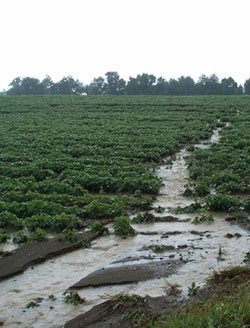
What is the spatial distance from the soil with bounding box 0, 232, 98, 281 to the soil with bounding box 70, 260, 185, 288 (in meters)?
1.37

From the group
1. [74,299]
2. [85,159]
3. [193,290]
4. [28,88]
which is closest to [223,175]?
[85,159]

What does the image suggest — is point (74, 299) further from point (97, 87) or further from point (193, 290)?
point (97, 87)

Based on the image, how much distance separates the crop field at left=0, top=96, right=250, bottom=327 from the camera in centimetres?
1048

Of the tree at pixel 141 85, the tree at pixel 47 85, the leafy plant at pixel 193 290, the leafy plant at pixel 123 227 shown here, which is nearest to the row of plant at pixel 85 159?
the leafy plant at pixel 123 227

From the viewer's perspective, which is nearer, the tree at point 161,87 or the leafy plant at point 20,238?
the leafy plant at point 20,238

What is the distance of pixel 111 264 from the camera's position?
26.1ft

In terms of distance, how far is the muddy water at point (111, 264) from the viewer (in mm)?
6324

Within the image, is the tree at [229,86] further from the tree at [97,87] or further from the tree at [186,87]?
the tree at [97,87]

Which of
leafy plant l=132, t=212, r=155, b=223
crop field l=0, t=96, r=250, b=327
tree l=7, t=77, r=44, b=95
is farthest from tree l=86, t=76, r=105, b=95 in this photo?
leafy plant l=132, t=212, r=155, b=223

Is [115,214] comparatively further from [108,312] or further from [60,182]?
[108,312]

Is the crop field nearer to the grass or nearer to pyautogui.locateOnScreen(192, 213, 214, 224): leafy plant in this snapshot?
pyautogui.locateOnScreen(192, 213, 214, 224): leafy plant

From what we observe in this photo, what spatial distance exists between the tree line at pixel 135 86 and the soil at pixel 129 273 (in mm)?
75890

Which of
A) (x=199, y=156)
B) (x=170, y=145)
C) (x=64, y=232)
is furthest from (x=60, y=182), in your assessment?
(x=170, y=145)

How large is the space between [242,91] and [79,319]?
8247cm
